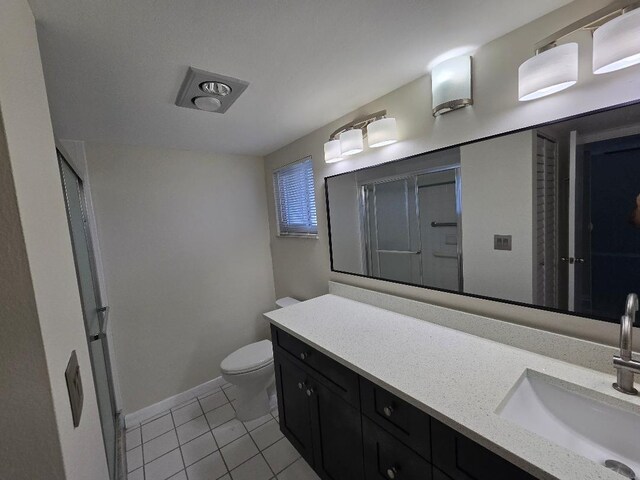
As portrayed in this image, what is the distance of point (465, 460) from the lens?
76cm

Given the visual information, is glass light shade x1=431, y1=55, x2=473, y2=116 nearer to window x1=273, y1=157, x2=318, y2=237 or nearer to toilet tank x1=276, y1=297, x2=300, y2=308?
window x1=273, y1=157, x2=318, y2=237

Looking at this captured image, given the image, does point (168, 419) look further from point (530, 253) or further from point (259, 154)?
point (530, 253)

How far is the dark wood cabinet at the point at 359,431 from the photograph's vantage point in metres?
0.78

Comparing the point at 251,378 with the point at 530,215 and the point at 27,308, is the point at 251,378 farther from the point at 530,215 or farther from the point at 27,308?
the point at 530,215

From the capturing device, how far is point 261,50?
1.07m

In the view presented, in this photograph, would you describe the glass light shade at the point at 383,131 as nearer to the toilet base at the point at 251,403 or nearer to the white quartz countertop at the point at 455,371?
the white quartz countertop at the point at 455,371

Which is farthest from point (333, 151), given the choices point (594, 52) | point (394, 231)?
point (594, 52)

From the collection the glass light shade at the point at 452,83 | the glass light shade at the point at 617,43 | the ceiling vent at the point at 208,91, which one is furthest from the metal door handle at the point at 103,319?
the glass light shade at the point at 617,43

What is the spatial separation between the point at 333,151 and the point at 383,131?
1.36ft

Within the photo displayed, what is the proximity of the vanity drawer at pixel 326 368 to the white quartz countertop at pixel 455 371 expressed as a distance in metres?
0.08

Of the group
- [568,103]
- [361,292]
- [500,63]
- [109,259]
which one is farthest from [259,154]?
[568,103]

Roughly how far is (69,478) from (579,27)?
1.80m

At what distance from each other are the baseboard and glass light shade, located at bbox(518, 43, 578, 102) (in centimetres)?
292

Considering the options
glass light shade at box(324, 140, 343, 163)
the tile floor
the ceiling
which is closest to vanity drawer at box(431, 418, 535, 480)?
the tile floor
